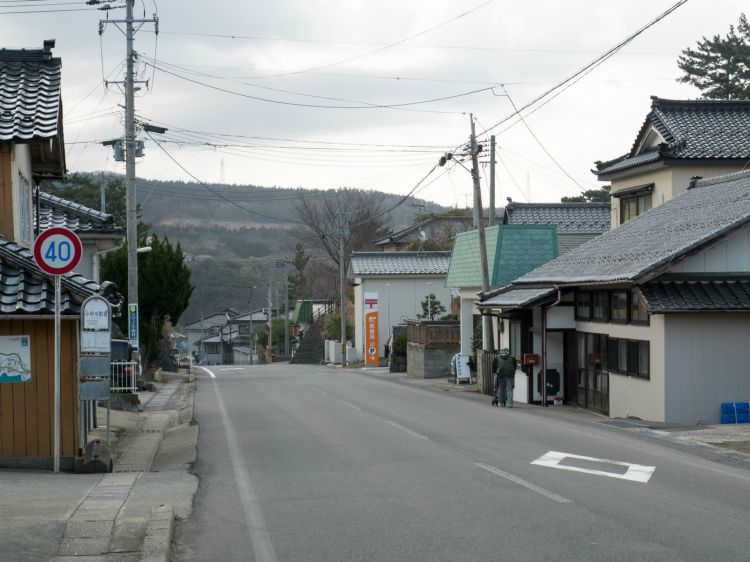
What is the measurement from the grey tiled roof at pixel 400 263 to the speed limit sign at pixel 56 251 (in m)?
49.1

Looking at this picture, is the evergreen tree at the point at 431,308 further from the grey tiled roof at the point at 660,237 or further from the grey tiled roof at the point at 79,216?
the grey tiled roof at the point at 79,216

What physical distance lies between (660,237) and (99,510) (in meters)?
16.9

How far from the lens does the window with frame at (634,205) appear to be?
107 ft

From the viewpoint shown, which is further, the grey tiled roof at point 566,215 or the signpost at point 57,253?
the grey tiled roof at point 566,215

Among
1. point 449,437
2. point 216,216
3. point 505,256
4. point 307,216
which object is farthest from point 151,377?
point 216,216

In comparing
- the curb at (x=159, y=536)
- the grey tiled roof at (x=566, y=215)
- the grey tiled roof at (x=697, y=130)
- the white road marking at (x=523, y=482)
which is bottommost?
the white road marking at (x=523, y=482)

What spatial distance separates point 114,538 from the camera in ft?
27.2

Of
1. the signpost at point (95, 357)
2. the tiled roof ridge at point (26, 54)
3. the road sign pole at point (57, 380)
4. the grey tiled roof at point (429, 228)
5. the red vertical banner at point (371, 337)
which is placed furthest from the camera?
the grey tiled roof at point (429, 228)

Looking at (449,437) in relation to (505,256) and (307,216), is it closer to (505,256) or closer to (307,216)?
(505,256)

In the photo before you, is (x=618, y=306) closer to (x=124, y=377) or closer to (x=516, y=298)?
(x=516, y=298)

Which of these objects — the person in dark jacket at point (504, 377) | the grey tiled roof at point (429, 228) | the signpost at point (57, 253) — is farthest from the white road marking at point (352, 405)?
the grey tiled roof at point (429, 228)

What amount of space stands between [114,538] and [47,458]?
204 inches

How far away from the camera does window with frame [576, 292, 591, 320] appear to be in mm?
25042

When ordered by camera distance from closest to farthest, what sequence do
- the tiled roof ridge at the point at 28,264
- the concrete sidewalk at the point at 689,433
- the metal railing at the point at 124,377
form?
the tiled roof ridge at the point at 28,264 → the concrete sidewalk at the point at 689,433 → the metal railing at the point at 124,377
